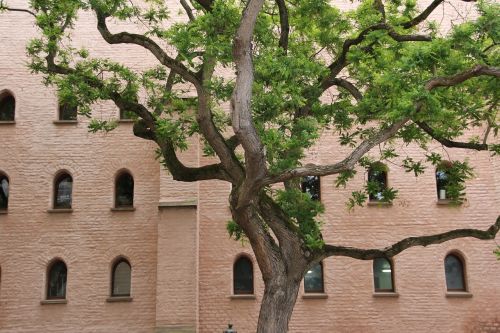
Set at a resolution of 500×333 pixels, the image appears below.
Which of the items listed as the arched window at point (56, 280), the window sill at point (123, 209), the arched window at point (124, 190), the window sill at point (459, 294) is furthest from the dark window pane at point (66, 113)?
the window sill at point (459, 294)

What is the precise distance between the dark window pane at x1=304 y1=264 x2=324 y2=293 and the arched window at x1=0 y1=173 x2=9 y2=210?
912cm

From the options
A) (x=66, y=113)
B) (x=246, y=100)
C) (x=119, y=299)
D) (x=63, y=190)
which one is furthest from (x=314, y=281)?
(x=246, y=100)

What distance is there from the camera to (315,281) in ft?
52.8

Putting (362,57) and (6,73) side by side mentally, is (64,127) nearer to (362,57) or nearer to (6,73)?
(6,73)

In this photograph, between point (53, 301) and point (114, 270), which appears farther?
point (114, 270)

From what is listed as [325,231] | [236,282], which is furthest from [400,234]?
[236,282]

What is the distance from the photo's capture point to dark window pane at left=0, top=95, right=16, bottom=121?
17359 millimetres

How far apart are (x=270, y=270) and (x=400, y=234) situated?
7.78 meters

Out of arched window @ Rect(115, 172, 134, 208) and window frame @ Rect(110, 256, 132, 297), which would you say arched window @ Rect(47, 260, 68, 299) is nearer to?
window frame @ Rect(110, 256, 132, 297)

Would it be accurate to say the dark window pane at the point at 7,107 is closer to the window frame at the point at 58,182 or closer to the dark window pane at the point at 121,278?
the window frame at the point at 58,182

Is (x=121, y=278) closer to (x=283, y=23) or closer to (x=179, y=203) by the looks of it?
(x=179, y=203)

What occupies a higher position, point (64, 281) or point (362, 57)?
point (362, 57)

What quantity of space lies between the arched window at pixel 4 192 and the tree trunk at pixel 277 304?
417 inches

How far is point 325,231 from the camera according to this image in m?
16.1
